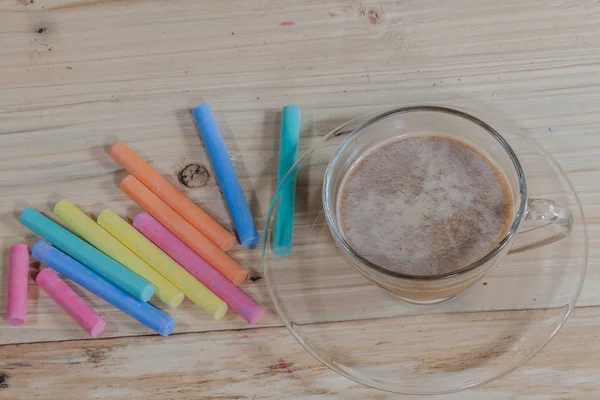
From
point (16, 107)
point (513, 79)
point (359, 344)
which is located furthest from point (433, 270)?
point (16, 107)

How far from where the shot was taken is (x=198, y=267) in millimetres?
793

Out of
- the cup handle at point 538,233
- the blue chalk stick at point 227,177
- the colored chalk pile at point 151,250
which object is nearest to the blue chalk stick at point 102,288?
the colored chalk pile at point 151,250

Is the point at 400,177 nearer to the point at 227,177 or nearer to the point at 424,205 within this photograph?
the point at 424,205

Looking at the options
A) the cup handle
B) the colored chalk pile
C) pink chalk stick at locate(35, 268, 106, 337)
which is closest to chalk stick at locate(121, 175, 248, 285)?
the colored chalk pile

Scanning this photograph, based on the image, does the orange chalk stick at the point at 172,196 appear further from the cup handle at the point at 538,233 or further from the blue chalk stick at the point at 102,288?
the cup handle at the point at 538,233

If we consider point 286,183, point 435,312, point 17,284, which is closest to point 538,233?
point 435,312

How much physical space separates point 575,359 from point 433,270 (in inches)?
6.8

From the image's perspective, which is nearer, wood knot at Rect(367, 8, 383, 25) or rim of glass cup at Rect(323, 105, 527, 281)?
rim of glass cup at Rect(323, 105, 527, 281)

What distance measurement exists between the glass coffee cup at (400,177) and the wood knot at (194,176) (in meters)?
0.16

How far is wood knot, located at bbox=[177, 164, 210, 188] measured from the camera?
33.0 inches

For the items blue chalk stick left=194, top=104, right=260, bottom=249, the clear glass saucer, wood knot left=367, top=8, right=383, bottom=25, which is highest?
wood knot left=367, top=8, right=383, bottom=25

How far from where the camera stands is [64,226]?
32.7 inches

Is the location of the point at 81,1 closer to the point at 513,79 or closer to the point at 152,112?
the point at 152,112

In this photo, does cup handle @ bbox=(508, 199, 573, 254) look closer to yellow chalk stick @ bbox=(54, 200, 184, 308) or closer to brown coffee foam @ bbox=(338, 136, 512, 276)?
brown coffee foam @ bbox=(338, 136, 512, 276)
